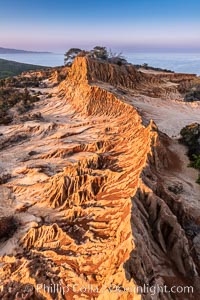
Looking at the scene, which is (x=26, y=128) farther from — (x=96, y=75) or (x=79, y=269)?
(x=79, y=269)

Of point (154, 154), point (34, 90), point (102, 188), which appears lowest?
point (34, 90)

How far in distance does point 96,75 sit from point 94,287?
26.9 m

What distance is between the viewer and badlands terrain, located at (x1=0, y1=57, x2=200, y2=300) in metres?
8.30

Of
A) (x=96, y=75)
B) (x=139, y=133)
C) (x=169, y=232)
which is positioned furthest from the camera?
(x=96, y=75)

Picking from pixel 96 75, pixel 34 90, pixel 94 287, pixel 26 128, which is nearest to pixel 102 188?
pixel 94 287

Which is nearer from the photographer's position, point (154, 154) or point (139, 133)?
point (154, 154)

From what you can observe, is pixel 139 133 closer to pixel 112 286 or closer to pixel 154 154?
pixel 154 154

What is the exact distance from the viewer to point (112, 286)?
7051mm

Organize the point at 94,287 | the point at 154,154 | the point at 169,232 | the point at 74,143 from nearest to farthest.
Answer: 1. the point at 94,287
2. the point at 169,232
3. the point at 154,154
4. the point at 74,143

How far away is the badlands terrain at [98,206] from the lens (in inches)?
327

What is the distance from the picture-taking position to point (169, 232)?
383 inches

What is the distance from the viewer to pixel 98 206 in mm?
11734

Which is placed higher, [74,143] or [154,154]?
[154,154]

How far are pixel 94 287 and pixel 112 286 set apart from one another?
3.62 feet
